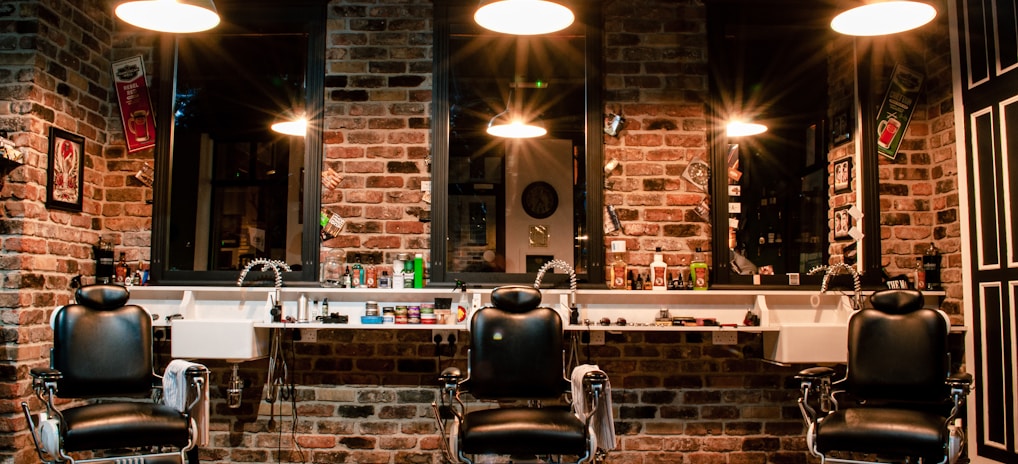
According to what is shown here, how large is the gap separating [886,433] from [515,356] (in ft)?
5.55

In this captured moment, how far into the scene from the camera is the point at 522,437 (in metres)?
3.08

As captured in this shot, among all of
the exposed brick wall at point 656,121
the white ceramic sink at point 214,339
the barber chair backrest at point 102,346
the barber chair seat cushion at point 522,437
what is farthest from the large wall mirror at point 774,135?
the barber chair backrest at point 102,346

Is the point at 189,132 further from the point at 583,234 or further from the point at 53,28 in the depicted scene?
the point at 583,234

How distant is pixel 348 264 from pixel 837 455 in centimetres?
314

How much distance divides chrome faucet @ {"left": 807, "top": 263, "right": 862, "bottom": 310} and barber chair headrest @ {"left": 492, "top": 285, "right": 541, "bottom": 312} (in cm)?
177

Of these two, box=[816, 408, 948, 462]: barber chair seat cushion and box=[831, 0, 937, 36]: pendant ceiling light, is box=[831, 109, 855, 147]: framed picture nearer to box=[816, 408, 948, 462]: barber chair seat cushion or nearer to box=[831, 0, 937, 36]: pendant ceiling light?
box=[831, 0, 937, 36]: pendant ceiling light

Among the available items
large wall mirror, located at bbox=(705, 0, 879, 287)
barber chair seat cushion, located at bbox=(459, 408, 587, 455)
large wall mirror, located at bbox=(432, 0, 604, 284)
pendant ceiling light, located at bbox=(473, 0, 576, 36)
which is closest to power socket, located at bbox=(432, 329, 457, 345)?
large wall mirror, located at bbox=(432, 0, 604, 284)

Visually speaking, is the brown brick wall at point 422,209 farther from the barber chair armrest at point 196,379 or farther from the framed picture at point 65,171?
the barber chair armrest at point 196,379

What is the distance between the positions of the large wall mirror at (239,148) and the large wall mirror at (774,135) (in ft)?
8.16

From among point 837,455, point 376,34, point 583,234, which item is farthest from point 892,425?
point 376,34

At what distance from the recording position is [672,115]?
437 centimetres

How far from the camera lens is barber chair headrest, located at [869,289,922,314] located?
11.5 feet

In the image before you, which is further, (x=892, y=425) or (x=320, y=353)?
(x=320, y=353)

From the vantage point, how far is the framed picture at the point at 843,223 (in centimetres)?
441
